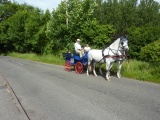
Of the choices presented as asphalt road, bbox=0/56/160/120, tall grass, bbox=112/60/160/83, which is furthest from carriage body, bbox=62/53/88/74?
asphalt road, bbox=0/56/160/120

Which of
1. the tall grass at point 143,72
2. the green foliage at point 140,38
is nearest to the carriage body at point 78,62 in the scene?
the tall grass at point 143,72

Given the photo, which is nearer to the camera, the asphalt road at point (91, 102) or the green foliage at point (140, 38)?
the asphalt road at point (91, 102)

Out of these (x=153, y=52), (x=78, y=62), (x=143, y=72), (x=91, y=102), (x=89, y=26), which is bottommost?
(x=91, y=102)

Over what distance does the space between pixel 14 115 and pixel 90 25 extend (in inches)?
540

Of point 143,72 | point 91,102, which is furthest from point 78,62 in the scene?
point 91,102

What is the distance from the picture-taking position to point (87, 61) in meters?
10.6

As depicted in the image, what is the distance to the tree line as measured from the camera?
16.6 meters

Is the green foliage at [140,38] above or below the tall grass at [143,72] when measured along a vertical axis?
above

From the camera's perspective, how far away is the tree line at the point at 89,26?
16.6 metres

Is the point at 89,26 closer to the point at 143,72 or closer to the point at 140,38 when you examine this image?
the point at 140,38

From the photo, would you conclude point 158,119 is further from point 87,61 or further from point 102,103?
point 87,61

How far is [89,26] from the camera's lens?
55.2 feet

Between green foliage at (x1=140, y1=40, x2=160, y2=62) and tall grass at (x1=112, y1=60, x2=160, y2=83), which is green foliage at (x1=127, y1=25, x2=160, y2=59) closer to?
green foliage at (x1=140, y1=40, x2=160, y2=62)

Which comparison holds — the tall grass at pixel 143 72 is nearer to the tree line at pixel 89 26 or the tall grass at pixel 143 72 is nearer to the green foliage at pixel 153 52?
the green foliage at pixel 153 52
